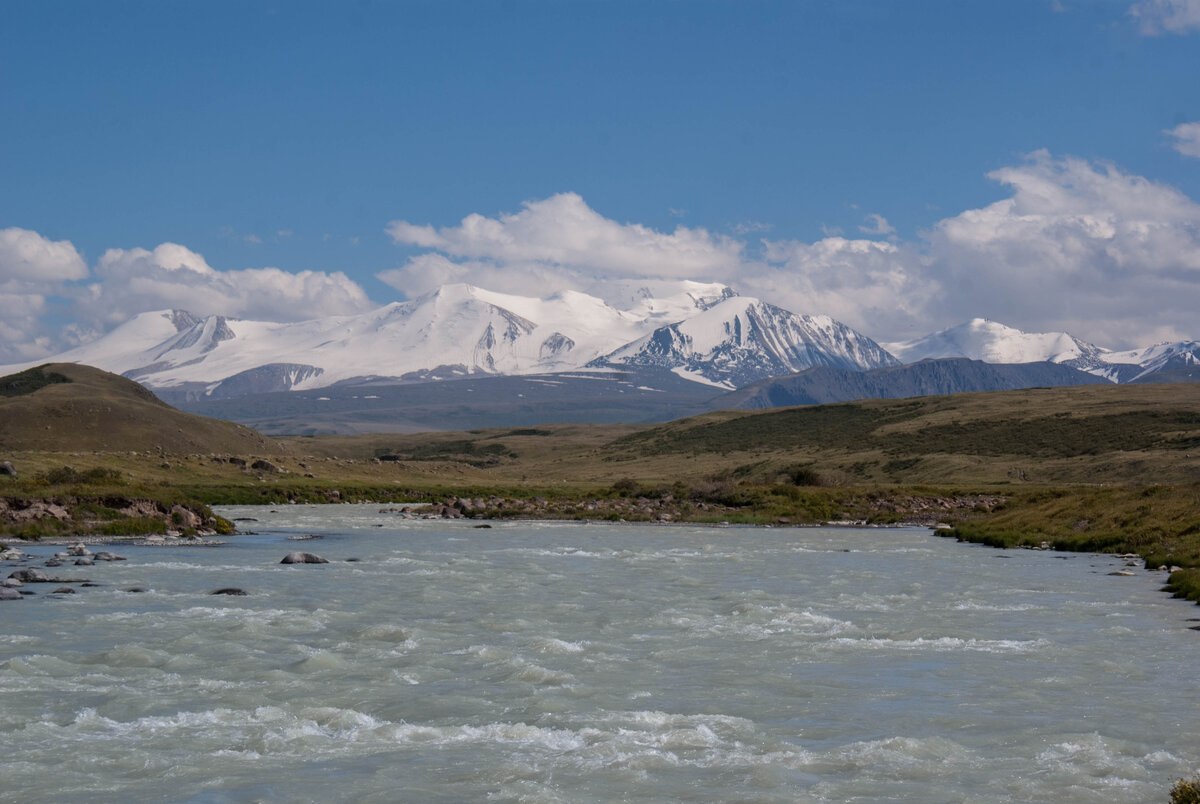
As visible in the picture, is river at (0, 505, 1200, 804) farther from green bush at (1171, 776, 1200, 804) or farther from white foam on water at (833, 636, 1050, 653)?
green bush at (1171, 776, 1200, 804)

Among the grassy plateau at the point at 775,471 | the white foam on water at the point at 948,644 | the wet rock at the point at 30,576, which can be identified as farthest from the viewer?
the grassy plateau at the point at 775,471

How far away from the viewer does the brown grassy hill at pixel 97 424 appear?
10944 cm

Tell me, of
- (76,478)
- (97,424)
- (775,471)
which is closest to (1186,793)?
(76,478)

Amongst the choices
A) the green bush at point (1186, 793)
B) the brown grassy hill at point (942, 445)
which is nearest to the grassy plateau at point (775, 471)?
the brown grassy hill at point (942, 445)

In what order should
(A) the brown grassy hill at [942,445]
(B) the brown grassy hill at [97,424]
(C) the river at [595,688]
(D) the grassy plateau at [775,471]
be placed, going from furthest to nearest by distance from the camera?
(B) the brown grassy hill at [97,424] < (A) the brown grassy hill at [942,445] < (D) the grassy plateau at [775,471] < (C) the river at [595,688]

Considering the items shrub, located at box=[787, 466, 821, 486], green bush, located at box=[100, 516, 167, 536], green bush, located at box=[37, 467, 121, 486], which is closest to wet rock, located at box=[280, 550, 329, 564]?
green bush, located at box=[100, 516, 167, 536]

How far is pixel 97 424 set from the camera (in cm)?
11544

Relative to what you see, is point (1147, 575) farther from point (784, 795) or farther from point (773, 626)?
point (784, 795)

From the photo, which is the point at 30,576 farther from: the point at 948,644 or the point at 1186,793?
the point at 1186,793

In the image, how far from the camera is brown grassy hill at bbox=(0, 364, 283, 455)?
10944 centimetres

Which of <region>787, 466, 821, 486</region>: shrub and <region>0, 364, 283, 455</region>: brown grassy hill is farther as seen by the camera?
<region>0, 364, 283, 455</region>: brown grassy hill

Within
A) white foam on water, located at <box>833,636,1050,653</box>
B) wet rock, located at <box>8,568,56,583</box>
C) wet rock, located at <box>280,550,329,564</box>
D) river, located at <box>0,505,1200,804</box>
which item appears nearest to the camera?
river, located at <box>0,505,1200,804</box>

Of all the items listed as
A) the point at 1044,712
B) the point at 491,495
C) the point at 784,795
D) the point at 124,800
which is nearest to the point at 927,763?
the point at 784,795

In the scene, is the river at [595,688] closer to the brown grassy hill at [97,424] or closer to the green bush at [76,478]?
the green bush at [76,478]
